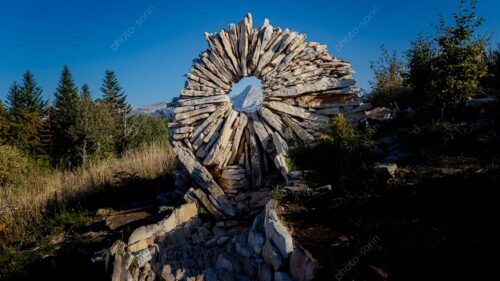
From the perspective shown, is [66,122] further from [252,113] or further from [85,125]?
[252,113]

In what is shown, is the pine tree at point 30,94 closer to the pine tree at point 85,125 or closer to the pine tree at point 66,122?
the pine tree at point 66,122

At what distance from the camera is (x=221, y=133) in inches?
231

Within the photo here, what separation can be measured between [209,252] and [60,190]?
20.5 feet

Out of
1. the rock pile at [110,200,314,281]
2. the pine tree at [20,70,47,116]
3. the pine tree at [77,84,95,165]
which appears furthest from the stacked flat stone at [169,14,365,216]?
the pine tree at [20,70,47,116]

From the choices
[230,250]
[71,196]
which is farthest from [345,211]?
[71,196]

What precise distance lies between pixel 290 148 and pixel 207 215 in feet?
6.44

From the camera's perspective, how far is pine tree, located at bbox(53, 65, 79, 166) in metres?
22.2

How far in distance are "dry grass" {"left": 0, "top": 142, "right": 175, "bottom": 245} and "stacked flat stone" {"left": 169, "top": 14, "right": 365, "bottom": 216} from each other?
3.19 m

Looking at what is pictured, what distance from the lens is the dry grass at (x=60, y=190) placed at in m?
6.77

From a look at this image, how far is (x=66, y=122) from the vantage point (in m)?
26.2

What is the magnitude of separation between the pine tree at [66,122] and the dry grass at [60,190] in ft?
22.5

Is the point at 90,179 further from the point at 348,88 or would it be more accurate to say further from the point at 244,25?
the point at 348,88

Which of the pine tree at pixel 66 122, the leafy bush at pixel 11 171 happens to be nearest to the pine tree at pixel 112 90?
the pine tree at pixel 66 122

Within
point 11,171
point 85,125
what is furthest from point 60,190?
point 85,125
